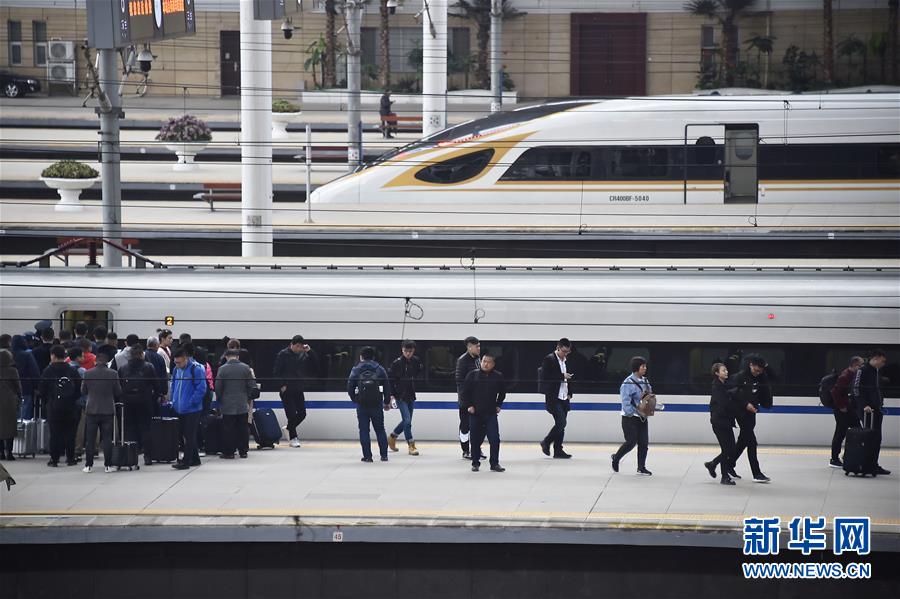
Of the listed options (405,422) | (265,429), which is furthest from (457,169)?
(265,429)

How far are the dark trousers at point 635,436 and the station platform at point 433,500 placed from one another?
0.78 ft

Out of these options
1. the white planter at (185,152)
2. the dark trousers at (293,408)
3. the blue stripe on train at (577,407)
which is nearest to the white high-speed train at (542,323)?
the blue stripe on train at (577,407)

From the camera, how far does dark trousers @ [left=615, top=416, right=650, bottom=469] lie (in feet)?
47.2

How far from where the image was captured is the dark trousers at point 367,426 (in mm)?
15039

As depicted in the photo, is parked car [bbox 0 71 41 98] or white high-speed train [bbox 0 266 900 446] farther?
parked car [bbox 0 71 41 98]

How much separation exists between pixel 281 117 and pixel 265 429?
1897 centimetres

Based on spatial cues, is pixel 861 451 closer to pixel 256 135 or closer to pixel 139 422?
pixel 139 422

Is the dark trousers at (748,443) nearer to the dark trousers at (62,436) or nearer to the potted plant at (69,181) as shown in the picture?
the dark trousers at (62,436)

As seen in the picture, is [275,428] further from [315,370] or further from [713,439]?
[713,439]

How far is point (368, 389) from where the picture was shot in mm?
15062

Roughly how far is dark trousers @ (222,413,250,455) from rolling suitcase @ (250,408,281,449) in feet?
1.46

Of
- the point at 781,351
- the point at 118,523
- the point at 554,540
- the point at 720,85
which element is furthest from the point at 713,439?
the point at 720,85

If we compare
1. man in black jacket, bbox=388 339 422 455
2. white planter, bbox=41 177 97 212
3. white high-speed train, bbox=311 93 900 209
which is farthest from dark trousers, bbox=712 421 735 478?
white planter, bbox=41 177 97 212

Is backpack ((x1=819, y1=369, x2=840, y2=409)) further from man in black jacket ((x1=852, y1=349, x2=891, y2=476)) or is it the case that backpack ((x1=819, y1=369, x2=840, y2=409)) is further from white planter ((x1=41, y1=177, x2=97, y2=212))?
white planter ((x1=41, y1=177, x2=97, y2=212))
